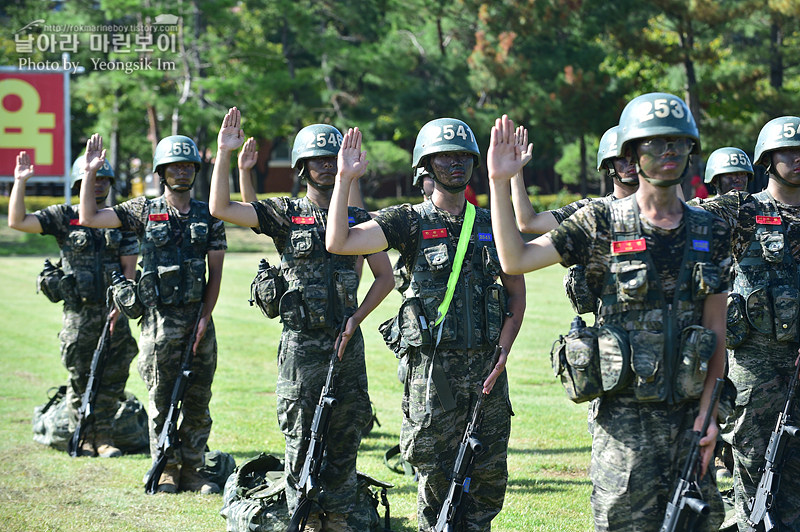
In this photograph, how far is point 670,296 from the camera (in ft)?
14.8

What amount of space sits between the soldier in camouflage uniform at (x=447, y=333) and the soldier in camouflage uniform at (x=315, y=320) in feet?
2.73

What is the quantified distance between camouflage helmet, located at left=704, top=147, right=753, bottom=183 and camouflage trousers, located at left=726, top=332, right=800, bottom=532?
86.4 inches

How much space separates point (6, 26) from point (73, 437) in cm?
3811

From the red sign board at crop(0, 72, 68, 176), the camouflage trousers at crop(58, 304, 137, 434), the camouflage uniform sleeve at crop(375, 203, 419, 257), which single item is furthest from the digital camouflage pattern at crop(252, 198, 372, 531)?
the red sign board at crop(0, 72, 68, 176)

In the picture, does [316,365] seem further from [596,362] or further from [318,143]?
[596,362]

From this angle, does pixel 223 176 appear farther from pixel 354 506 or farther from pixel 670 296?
pixel 670 296

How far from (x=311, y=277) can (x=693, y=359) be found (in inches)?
118

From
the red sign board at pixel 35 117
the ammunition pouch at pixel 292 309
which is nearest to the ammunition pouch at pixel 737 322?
the ammunition pouch at pixel 292 309

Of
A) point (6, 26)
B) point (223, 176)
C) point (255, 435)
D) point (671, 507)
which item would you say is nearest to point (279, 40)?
point (6, 26)

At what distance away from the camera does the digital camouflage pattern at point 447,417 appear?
5.73 meters

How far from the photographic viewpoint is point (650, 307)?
14.8 feet

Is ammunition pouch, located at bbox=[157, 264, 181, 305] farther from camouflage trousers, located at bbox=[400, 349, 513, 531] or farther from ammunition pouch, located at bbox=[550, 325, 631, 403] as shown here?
ammunition pouch, located at bbox=[550, 325, 631, 403]

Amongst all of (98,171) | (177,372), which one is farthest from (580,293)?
(98,171)

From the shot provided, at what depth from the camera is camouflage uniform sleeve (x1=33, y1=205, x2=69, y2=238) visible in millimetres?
9531
